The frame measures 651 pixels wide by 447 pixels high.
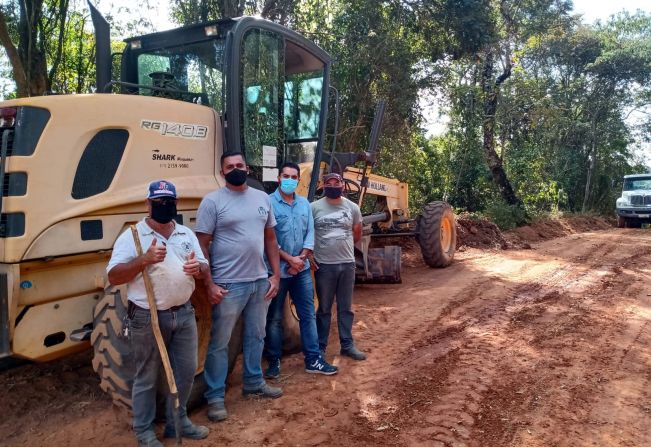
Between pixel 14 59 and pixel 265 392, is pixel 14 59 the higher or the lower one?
the higher one

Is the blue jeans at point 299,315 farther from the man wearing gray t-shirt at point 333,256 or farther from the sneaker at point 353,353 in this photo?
the sneaker at point 353,353

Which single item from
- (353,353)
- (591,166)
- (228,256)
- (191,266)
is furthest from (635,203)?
(191,266)

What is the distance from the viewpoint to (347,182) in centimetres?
741

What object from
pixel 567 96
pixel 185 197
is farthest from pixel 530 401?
pixel 567 96

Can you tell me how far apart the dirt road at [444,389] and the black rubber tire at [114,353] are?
17.8 inches

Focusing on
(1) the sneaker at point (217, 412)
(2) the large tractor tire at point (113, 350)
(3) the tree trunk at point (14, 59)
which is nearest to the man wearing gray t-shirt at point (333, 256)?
(1) the sneaker at point (217, 412)

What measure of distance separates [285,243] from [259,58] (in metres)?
1.68

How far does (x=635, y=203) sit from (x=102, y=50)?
65.5ft

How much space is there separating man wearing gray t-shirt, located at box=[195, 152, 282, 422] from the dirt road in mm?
373

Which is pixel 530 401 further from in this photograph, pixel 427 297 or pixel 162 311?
pixel 427 297

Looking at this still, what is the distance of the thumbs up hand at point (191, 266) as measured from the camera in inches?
121

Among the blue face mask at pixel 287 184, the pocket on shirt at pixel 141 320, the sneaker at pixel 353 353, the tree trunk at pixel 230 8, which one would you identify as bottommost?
the sneaker at pixel 353 353

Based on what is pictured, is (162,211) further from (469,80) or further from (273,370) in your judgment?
(469,80)

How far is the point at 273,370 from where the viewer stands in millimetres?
4387
